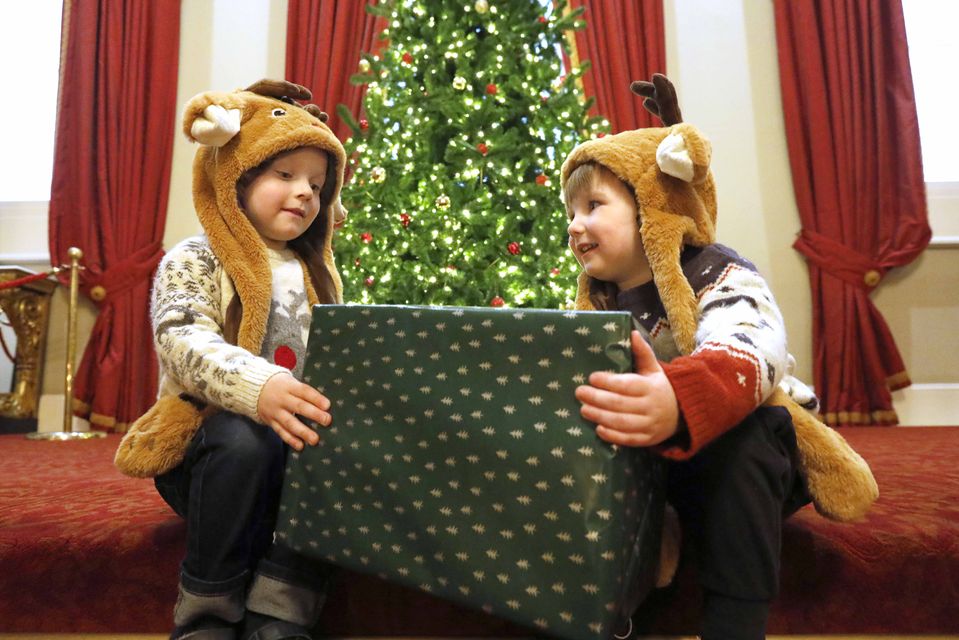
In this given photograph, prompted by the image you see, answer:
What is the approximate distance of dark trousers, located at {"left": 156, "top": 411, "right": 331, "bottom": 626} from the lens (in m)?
0.91

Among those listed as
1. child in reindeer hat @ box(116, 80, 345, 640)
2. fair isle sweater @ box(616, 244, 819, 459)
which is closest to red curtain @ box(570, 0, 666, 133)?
child in reindeer hat @ box(116, 80, 345, 640)

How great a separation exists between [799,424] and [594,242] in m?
0.42

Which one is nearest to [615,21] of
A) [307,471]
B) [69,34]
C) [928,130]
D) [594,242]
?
[928,130]

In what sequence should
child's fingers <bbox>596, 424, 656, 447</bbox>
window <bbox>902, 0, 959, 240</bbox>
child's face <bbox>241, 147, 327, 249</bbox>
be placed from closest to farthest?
1. child's fingers <bbox>596, 424, 656, 447</bbox>
2. child's face <bbox>241, 147, 327, 249</bbox>
3. window <bbox>902, 0, 959, 240</bbox>

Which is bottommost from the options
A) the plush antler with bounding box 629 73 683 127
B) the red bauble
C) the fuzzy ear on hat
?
the red bauble

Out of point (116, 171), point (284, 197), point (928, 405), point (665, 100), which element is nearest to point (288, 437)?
point (284, 197)

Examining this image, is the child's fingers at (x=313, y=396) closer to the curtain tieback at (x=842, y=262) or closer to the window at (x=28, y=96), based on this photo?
the curtain tieback at (x=842, y=262)

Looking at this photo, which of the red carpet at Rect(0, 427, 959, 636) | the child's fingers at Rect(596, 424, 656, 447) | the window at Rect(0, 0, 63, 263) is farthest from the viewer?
the window at Rect(0, 0, 63, 263)

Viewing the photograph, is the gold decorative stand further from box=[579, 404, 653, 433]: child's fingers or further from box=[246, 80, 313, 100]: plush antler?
box=[579, 404, 653, 433]: child's fingers

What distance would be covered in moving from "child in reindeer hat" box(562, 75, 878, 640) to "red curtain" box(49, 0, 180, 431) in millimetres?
2733

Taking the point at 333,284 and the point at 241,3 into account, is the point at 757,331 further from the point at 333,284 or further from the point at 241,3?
the point at 241,3

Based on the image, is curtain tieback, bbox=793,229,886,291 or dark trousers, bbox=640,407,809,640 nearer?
dark trousers, bbox=640,407,809,640

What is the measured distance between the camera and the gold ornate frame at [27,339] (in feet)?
10.2

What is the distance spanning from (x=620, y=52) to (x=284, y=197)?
8.12 feet
